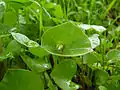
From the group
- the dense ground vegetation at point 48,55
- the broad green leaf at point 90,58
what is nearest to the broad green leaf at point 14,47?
the dense ground vegetation at point 48,55

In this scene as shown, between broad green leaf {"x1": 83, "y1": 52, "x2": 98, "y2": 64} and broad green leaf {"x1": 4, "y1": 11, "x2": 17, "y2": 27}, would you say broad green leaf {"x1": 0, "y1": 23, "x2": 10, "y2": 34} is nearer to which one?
broad green leaf {"x1": 4, "y1": 11, "x2": 17, "y2": 27}

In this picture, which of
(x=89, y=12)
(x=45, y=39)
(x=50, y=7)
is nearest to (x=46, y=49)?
(x=45, y=39)

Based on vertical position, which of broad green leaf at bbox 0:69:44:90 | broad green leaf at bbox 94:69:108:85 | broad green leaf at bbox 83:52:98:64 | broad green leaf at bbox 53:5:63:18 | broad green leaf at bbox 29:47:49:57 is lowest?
broad green leaf at bbox 94:69:108:85

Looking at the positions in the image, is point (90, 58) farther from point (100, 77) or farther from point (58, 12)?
point (58, 12)

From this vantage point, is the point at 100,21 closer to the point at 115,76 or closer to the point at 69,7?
the point at 69,7

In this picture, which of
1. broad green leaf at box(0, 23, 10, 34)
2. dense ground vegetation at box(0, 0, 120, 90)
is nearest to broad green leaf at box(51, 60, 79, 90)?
dense ground vegetation at box(0, 0, 120, 90)

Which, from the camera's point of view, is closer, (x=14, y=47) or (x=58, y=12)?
(x=14, y=47)

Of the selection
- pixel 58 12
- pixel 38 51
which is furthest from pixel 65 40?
pixel 58 12
